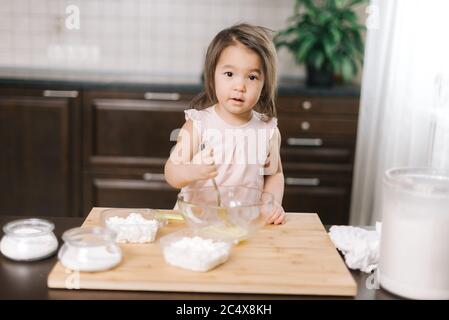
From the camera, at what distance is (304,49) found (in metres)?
3.17

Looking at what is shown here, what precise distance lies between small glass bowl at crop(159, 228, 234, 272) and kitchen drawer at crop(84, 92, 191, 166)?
1.99 metres

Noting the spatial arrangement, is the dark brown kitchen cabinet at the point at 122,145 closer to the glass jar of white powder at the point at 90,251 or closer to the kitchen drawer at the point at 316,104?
the kitchen drawer at the point at 316,104

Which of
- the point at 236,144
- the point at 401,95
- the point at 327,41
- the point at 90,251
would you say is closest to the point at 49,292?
the point at 90,251

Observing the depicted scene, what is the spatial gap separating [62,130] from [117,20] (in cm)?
82

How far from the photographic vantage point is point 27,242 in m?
1.15

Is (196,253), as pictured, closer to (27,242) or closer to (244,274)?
(244,274)

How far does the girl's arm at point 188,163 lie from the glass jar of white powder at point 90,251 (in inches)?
12.6

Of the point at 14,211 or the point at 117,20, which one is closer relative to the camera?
the point at 14,211

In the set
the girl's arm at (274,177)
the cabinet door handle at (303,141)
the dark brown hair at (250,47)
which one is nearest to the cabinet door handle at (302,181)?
the cabinet door handle at (303,141)

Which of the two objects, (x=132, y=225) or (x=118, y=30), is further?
(x=118, y=30)

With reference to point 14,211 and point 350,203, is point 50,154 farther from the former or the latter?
point 350,203

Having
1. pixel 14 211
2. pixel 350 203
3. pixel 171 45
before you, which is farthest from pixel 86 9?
pixel 350 203

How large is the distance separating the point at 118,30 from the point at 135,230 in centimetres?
257
